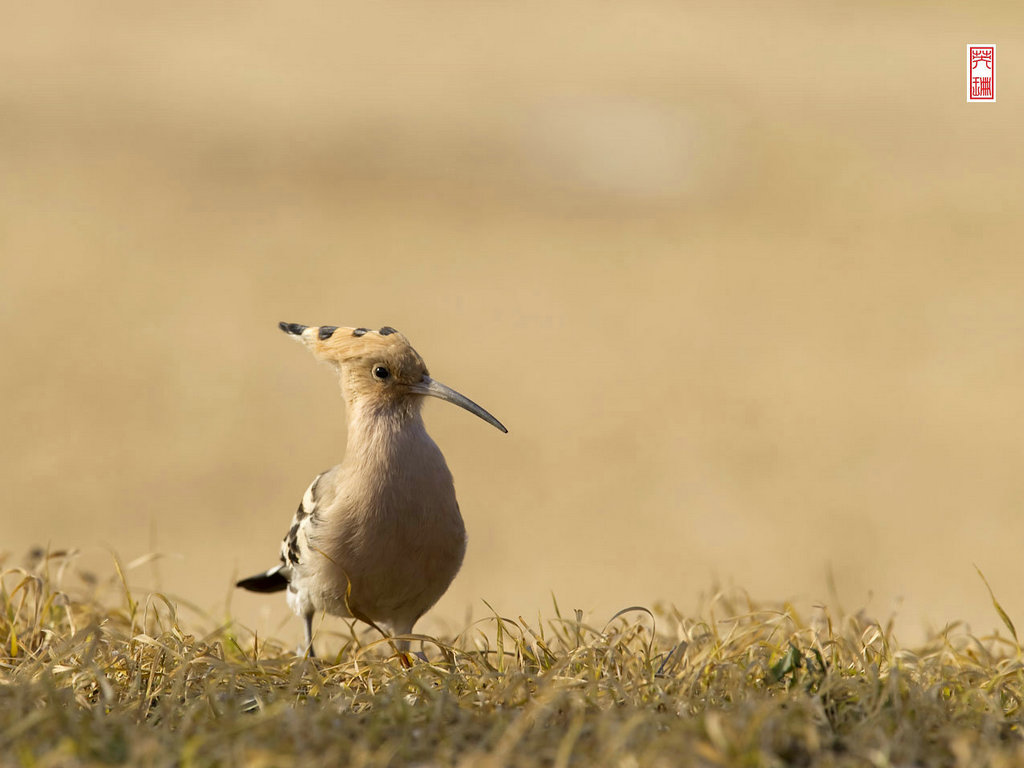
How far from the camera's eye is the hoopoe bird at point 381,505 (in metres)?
4.11

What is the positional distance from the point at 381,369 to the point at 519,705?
66.6 inches

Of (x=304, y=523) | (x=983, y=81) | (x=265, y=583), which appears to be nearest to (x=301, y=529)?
(x=304, y=523)

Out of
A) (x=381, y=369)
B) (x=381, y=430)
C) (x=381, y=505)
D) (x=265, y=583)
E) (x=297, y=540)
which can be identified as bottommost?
(x=265, y=583)

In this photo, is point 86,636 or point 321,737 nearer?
point 321,737

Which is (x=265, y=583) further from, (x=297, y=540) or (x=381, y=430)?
(x=381, y=430)

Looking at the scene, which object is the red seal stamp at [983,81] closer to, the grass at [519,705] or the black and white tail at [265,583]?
the black and white tail at [265,583]

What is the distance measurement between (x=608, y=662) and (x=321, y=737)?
1061 millimetres

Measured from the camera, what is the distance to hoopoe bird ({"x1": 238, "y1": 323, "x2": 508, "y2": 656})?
13.5ft

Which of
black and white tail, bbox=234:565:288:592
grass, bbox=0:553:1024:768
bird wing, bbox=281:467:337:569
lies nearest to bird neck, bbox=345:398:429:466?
bird wing, bbox=281:467:337:569

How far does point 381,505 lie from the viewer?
4.09m

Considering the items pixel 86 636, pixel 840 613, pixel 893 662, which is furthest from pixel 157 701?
pixel 840 613

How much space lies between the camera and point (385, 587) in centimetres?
416

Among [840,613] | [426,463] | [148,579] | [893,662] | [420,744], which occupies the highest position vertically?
[426,463]

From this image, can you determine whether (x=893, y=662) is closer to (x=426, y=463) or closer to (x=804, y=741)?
A: (x=804, y=741)
